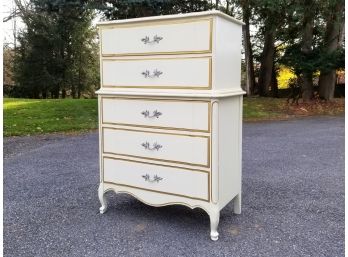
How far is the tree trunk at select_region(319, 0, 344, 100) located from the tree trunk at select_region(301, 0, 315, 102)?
45 cm

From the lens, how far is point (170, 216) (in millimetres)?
3146

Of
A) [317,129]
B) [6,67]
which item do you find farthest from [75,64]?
[317,129]

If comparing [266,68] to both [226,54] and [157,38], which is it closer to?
[226,54]

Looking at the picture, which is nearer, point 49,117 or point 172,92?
point 172,92

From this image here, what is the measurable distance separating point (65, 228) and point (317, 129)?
606 cm

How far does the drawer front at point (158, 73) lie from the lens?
2.55 meters

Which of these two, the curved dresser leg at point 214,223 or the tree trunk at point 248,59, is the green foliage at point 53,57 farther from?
the curved dresser leg at point 214,223

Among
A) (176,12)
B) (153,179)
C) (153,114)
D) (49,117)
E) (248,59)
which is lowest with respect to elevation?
(153,179)

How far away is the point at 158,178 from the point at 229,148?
0.61m

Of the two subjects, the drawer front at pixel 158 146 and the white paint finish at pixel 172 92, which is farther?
the drawer front at pixel 158 146

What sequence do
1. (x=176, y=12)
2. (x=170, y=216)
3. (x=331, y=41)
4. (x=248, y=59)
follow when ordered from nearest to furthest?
(x=170, y=216) → (x=176, y=12) → (x=331, y=41) → (x=248, y=59)

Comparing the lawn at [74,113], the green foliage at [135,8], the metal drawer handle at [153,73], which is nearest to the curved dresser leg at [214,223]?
the metal drawer handle at [153,73]

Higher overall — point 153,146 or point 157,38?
point 157,38

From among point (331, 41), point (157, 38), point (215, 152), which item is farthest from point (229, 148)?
point (331, 41)
